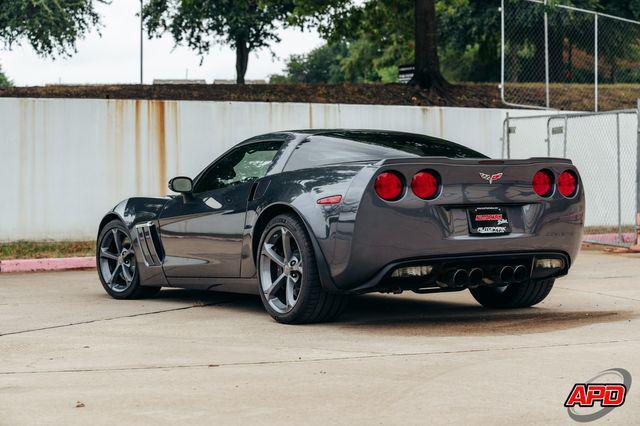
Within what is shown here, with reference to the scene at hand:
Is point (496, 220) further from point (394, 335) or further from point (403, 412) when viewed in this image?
point (403, 412)

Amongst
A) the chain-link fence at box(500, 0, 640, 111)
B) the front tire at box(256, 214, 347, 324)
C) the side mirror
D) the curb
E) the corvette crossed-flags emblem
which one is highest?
the chain-link fence at box(500, 0, 640, 111)

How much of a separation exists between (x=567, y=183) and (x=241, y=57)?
4346cm

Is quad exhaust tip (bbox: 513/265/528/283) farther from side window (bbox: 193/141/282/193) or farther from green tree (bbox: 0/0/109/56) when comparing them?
green tree (bbox: 0/0/109/56)

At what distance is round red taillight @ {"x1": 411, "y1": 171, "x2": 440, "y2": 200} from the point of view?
6.90m

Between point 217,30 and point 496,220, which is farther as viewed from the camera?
point 217,30

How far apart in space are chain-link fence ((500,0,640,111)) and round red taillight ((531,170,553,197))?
12.8m

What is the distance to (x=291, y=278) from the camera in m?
7.29

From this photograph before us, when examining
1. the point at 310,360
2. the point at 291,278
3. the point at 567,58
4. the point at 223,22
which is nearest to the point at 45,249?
the point at 291,278

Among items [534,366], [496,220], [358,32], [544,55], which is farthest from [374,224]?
[358,32]

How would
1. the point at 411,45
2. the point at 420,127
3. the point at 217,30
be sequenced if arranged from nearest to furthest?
the point at 420,127
the point at 411,45
the point at 217,30

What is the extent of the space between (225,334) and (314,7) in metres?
16.0

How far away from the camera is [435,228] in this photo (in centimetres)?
691

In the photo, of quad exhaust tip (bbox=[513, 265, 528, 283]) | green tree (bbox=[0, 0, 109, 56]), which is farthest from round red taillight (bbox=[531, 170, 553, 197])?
green tree (bbox=[0, 0, 109, 56])

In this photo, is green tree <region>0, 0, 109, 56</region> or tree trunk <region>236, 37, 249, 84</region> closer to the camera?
green tree <region>0, 0, 109, 56</region>
